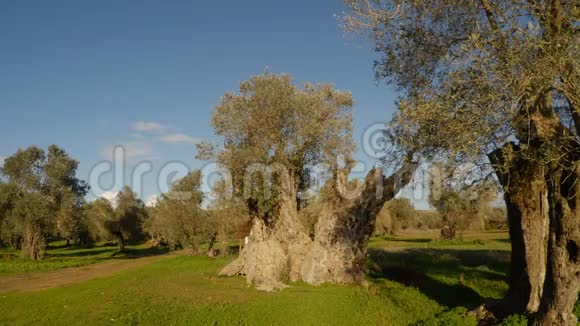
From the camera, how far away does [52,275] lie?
33.2 m

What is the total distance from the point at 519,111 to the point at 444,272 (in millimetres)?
16768

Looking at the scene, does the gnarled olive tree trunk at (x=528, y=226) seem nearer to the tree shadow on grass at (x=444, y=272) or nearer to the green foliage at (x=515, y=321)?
the green foliage at (x=515, y=321)

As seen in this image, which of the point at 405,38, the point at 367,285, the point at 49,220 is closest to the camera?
the point at 405,38

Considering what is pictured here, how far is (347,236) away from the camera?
25406mm

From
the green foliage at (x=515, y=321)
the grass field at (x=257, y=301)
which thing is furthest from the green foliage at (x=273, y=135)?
the green foliage at (x=515, y=321)

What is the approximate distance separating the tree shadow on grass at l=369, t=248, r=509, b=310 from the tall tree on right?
203 inches

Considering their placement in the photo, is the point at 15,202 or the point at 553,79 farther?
the point at 15,202

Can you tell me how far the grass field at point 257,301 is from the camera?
15.8 metres

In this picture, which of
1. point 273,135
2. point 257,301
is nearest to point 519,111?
point 257,301

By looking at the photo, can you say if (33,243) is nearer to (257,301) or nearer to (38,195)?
(38,195)

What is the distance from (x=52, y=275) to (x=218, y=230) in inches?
651

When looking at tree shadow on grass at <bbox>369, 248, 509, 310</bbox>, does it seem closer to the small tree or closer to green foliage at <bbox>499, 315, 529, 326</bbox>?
green foliage at <bbox>499, 315, 529, 326</bbox>

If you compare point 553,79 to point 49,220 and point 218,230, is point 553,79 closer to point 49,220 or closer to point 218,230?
point 218,230

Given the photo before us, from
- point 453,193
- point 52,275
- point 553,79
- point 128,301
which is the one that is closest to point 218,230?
point 52,275
